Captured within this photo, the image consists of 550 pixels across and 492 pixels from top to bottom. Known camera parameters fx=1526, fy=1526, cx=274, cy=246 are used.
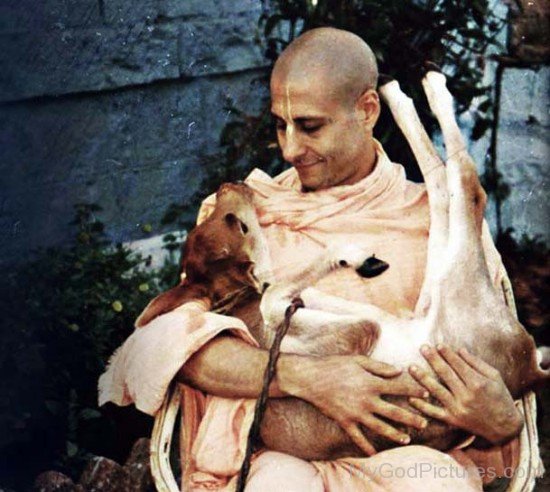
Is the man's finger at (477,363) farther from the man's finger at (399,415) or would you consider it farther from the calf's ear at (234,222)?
the calf's ear at (234,222)

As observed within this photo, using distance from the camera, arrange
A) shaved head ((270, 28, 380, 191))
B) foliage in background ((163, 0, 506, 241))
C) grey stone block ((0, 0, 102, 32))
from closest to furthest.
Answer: shaved head ((270, 28, 380, 191))
grey stone block ((0, 0, 102, 32))
foliage in background ((163, 0, 506, 241))

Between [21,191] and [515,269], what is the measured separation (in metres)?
1.78

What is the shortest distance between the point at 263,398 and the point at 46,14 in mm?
1722

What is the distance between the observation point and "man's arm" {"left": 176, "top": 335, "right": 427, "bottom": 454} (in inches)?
146

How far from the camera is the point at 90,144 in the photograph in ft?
16.5

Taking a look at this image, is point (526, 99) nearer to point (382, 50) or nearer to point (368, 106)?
point (382, 50)

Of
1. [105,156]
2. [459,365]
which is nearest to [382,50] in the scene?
[105,156]

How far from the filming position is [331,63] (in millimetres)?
3822

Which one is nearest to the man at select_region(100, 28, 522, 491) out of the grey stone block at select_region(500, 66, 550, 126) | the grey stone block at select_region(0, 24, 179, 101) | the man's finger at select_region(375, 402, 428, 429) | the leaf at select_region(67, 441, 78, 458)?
the man's finger at select_region(375, 402, 428, 429)

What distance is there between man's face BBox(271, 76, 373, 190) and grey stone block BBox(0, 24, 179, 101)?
1241 millimetres

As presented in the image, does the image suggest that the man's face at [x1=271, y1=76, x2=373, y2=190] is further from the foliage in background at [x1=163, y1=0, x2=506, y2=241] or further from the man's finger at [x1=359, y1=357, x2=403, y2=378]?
the foliage in background at [x1=163, y1=0, x2=506, y2=241]

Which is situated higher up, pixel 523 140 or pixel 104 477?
pixel 523 140

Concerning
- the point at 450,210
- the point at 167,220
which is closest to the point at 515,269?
the point at 167,220

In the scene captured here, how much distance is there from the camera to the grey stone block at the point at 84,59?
492 centimetres
